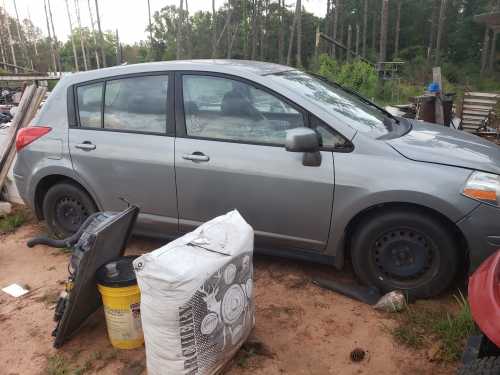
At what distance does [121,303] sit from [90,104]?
6.69ft

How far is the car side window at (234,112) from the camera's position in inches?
127

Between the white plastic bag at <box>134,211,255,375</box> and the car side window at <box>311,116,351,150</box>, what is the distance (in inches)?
37.9

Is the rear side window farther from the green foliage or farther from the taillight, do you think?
the green foliage

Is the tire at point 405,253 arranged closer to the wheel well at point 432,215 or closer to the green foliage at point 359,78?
the wheel well at point 432,215

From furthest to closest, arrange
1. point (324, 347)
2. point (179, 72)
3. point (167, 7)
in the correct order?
point (167, 7)
point (179, 72)
point (324, 347)

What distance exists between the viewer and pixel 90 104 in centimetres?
389

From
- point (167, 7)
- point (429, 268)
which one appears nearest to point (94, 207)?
point (429, 268)

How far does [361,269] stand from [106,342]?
6.02 ft

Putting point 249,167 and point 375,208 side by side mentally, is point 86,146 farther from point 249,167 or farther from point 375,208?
point 375,208

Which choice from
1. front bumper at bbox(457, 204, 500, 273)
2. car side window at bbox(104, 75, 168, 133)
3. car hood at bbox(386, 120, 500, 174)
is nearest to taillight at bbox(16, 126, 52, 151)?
car side window at bbox(104, 75, 168, 133)

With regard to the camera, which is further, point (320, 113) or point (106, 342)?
point (320, 113)

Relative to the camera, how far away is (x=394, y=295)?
303 centimetres

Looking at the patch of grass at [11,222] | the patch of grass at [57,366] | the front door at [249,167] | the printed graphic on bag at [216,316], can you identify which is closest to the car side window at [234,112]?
the front door at [249,167]

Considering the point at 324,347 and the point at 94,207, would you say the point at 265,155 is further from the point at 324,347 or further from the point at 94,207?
the point at 94,207
